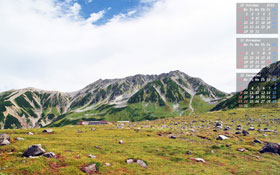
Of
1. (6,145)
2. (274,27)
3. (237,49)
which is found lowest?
(6,145)

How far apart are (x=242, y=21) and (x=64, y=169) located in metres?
75.6

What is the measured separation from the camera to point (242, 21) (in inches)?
2522

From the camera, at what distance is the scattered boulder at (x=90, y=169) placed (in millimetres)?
23016

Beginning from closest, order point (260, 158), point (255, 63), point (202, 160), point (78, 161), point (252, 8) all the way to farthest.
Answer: point (78, 161), point (202, 160), point (260, 158), point (252, 8), point (255, 63)

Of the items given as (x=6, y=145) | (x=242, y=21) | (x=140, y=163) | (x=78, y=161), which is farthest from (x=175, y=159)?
(x=242, y=21)

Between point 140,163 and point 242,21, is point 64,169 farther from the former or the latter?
point 242,21

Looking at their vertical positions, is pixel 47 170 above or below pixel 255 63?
below
